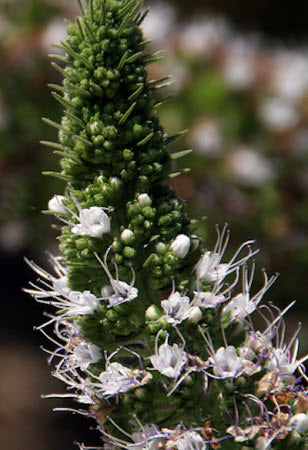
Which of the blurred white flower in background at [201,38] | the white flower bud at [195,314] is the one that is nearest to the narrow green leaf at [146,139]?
the white flower bud at [195,314]

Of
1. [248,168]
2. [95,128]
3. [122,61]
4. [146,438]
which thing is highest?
[122,61]

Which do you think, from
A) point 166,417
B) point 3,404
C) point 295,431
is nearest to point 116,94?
point 166,417

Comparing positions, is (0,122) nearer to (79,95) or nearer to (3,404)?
(3,404)

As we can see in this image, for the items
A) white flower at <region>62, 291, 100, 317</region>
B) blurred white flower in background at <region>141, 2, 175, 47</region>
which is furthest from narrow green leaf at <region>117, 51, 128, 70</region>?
blurred white flower in background at <region>141, 2, 175, 47</region>

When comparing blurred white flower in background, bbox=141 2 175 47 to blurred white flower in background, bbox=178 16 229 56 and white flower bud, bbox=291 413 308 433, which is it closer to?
blurred white flower in background, bbox=178 16 229 56

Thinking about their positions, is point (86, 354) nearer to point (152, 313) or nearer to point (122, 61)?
point (152, 313)

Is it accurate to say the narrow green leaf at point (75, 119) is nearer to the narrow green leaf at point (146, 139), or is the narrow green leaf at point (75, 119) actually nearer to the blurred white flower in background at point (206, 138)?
the narrow green leaf at point (146, 139)

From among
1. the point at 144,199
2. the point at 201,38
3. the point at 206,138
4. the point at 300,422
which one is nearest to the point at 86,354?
the point at 144,199
